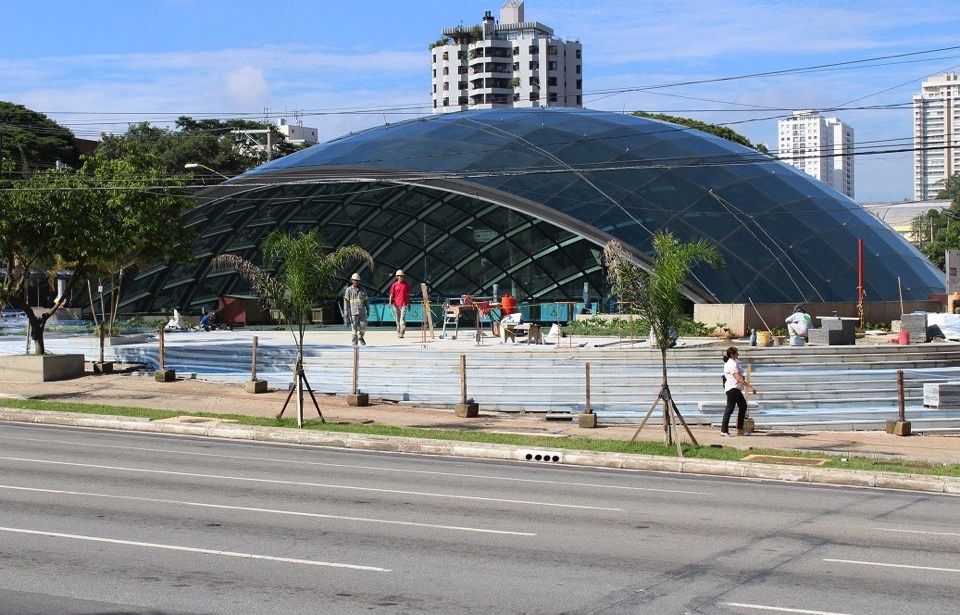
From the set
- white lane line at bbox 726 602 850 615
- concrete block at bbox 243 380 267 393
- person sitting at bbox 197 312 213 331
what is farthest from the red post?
white lane line at bbox 726 602 850 615

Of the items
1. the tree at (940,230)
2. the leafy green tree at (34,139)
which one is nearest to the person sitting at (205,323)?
the leafy green tree at (34,139)

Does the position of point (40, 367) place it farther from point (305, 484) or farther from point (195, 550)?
point (195, 550)

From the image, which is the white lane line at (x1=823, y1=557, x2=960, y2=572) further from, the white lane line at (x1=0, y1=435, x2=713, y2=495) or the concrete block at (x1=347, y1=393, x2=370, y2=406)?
the concrete block at (x1=347, y1=393, x2=370, y2=406)

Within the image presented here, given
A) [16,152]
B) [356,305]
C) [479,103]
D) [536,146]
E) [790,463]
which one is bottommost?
[790,463]

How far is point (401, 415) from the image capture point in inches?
971

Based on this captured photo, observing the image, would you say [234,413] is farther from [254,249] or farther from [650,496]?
[254,249]

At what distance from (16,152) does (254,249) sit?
56.4 m

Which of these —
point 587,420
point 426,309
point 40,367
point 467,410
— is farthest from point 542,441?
point 40,367

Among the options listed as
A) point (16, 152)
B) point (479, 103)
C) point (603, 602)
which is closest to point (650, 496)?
point (603, 602)

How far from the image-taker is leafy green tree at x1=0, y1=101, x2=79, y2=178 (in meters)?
90.2

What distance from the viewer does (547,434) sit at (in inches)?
869

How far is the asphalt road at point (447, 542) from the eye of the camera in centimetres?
874

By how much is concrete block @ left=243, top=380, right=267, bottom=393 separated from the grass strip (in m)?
3.12

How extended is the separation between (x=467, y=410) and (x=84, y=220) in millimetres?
11296
